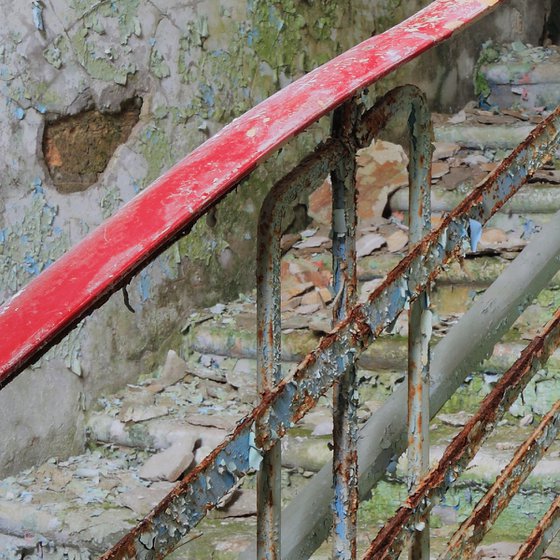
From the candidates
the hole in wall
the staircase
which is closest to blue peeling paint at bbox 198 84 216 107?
the hole in wall

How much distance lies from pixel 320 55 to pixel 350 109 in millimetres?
2726

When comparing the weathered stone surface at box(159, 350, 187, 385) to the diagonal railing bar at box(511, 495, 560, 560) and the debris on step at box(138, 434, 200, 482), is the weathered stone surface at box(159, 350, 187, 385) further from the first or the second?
the diagonal railing bar at box(511, 495, 560, 560)

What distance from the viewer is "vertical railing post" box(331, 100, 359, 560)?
39.4 inches

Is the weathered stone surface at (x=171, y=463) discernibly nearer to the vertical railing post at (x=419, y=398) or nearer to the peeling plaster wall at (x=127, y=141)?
the peeling plaster wall at (x=127, y=141)

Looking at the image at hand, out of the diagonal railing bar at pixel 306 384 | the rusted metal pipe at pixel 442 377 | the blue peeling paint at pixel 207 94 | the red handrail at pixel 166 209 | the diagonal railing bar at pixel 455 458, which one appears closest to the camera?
the red handrail at pixel 166 209

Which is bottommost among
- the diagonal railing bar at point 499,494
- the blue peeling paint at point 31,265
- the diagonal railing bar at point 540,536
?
the blue peeling paint at point 31,265

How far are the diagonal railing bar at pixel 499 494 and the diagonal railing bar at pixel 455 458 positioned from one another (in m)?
0.07

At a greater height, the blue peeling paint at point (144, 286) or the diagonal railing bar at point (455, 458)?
the diagonal railing bar at point (455, 458)

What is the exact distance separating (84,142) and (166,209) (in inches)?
86.2

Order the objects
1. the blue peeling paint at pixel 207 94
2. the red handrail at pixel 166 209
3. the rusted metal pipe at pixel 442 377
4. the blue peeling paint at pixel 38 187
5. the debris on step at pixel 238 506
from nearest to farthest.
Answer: the red handrail at pixel 166 209, the rusted metal pipe at pixel 442 377, the debris on step at pixel 238 506, the blue peeling paint at pixel 38 187, the blue peeling paint at pixel 207 94

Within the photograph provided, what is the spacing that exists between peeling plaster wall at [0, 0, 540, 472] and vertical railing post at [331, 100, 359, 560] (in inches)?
69.7

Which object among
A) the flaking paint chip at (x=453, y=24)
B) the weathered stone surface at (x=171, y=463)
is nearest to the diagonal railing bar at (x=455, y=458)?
the flaking paint chip at (x=453, y=24)

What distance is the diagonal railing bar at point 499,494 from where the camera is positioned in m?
1.19

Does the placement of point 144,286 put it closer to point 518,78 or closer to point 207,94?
point 207,94
